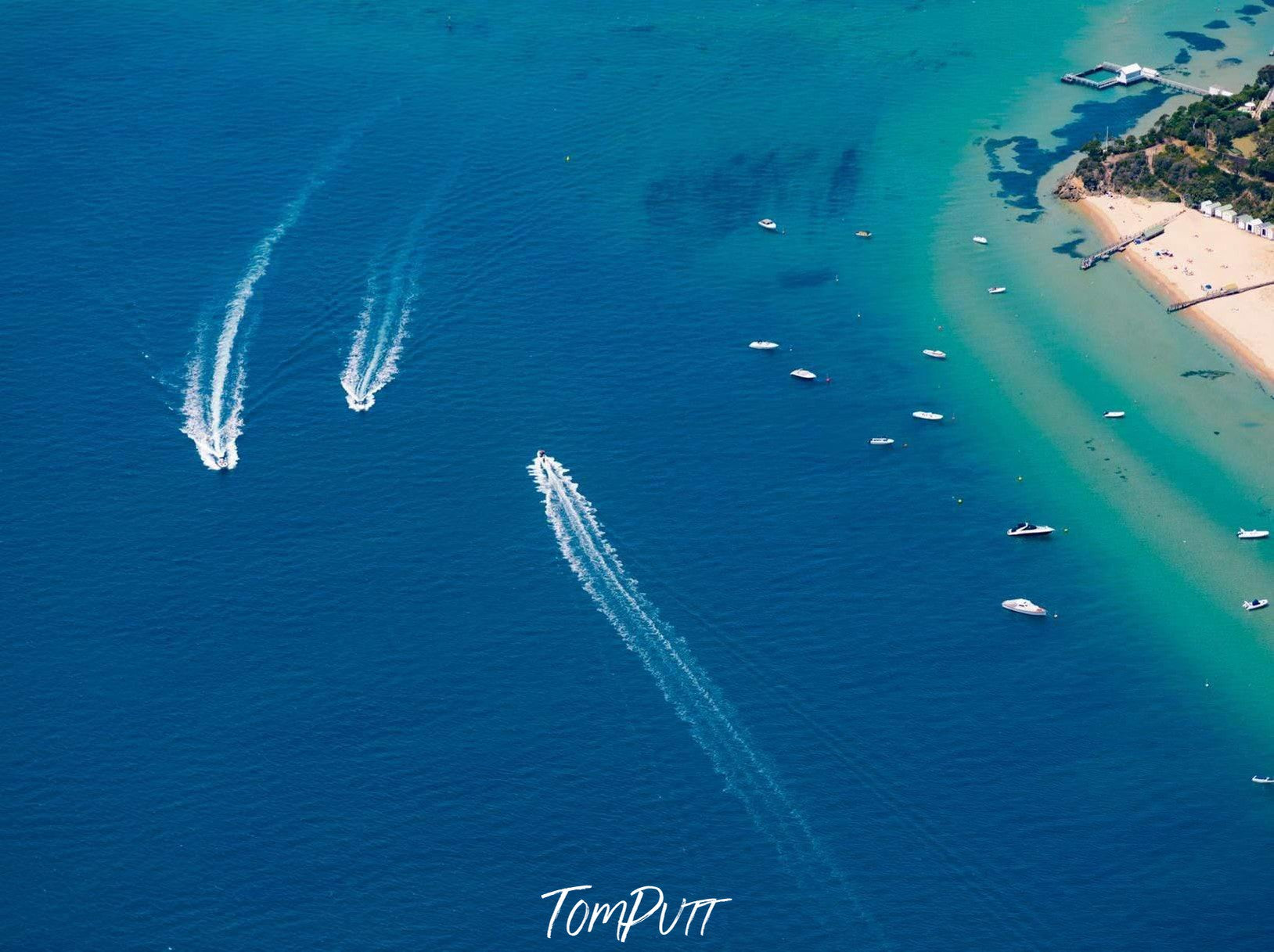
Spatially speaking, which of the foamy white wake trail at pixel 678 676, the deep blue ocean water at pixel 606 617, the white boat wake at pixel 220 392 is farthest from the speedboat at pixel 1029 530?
the white boat wake at pixel 220 392

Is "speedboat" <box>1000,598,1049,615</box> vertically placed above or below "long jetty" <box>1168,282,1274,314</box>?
below

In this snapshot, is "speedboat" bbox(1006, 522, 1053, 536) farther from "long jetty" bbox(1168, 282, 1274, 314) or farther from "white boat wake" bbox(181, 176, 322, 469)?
"white boat wake" bbox(181, 176, 322, 469)

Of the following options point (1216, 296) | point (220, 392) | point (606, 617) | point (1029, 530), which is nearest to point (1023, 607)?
point (1029, 530)

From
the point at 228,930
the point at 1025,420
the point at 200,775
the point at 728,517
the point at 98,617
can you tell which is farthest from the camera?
the point at 1025,420

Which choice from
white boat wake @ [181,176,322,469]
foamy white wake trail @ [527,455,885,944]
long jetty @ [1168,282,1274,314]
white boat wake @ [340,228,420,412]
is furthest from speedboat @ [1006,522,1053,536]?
white boat wake @ [181,176,322,469]

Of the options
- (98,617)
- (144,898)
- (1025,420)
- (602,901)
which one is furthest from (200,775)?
(1025,420)

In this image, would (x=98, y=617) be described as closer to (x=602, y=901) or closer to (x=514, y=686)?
(x=514, y=686)
